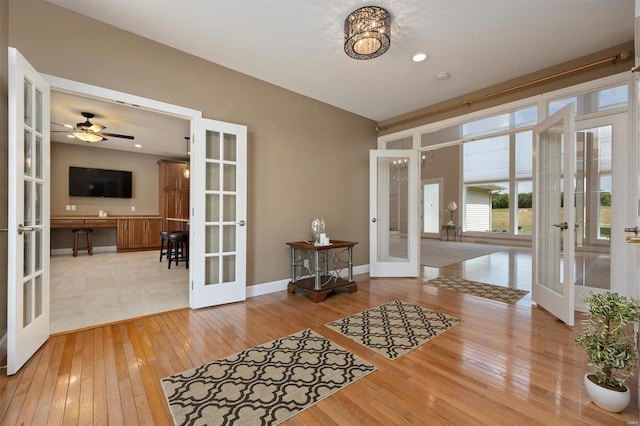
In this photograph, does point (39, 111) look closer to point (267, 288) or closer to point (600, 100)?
point (267, 288)

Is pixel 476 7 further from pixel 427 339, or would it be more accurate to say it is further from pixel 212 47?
pixel 427 339

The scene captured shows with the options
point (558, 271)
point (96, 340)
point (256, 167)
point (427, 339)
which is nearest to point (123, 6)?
point (256, 167)

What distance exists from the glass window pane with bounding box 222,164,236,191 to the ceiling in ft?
4.12

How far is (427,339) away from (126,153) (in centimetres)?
873

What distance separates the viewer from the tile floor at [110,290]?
2842 mm

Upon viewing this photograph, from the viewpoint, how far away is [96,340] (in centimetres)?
232

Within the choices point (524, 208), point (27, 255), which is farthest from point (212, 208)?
point (524, 208)

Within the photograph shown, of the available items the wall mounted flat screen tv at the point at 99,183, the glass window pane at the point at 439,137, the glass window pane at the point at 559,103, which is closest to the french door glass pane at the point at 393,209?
the glass window pane at the point at 439,137

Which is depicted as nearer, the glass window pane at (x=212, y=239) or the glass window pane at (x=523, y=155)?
the glass window pane at (x=212, y=239)

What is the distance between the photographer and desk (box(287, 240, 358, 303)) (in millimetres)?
3430

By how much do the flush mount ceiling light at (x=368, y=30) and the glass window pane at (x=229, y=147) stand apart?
1719 mm

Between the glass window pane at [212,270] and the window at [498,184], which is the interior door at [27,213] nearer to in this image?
the glass window pane at [212,270]

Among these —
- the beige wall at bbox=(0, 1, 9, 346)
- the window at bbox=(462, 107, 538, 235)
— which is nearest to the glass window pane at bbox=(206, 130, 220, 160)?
the beige wall at bbox=(0, 1, 9, 346)

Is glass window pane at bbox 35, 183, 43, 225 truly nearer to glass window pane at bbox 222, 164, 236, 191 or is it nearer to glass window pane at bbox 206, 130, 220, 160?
glass window pane at bbox 206, 130, 220, 160
